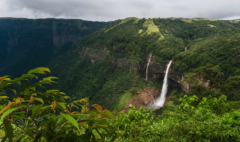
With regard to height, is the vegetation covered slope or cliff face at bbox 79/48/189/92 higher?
the vegetation covered slope

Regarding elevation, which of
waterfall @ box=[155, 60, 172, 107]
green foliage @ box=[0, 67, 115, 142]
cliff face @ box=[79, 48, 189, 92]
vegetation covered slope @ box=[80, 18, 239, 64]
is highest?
vegetation covered slope @ box=[80, 18, 239, 64]

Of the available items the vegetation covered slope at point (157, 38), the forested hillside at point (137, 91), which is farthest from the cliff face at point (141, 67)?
the vegetation covered slope at point (157, 38)

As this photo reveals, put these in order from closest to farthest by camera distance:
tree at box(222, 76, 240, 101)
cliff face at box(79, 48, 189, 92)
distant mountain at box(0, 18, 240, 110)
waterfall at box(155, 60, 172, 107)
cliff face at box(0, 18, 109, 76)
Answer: tree at box(222, 76, 240, 101)
distant mountain at box(0, 18, 240, 110)
cliff face at box(79, 48, 189, 92)
waterfall at box(155, 60, 172, 107)
cliff face at box(0, 18, 109, 76)

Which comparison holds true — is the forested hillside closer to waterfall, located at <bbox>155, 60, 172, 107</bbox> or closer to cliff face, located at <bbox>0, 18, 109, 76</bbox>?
waterfall, located at <bbox>155, 60, 172, 107</bbox>

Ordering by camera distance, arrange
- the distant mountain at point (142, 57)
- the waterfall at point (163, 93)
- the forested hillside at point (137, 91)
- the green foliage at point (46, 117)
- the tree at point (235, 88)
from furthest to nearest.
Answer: the waterfall at point (163, 93)
the distant mountain at point (142, 57)
the tree at point (235, 88)
the forested hillside at point (137, 91)
the green foliage at point (46, 117)

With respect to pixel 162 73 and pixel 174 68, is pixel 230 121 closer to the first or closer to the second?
pixel 174 68

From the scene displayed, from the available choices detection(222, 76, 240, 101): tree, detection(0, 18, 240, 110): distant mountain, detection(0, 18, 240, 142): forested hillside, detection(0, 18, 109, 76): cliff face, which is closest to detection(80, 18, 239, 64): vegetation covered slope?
detection(0, 18, 240, 110): distant mountain

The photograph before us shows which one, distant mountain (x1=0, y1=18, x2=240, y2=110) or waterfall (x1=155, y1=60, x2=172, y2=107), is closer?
distant mountain (x1=0, y1=18, x2=240, y2=110)

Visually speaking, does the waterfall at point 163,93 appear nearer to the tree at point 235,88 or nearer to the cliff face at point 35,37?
the tree at point 235,88

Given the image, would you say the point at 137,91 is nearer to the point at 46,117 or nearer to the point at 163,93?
the point at 163,93

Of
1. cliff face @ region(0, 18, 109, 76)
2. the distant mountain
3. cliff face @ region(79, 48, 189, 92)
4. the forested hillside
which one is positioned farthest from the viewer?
cliff face @ region(0, 18, 109, 76)

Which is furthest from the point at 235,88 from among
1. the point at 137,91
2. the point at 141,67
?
the point at 141,67

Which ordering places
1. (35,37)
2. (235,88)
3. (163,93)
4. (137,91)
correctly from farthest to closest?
(35,37) → (163,93) → (137,91) → (235,88)

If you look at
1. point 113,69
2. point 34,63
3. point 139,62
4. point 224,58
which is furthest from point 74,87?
point 34,63
